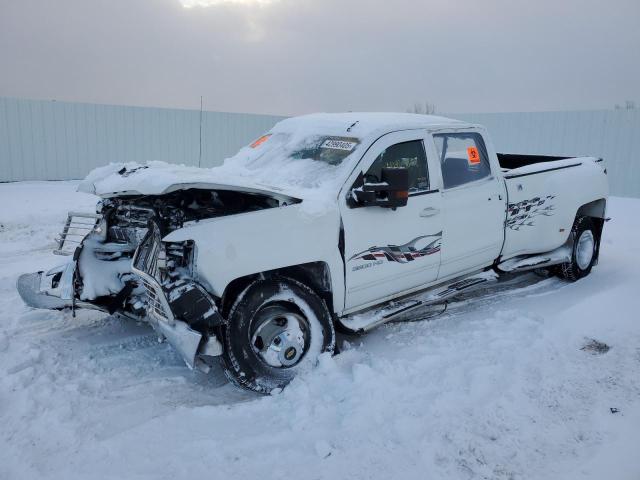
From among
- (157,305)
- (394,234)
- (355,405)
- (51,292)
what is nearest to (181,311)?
(157,305)

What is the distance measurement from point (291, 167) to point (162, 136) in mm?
14067

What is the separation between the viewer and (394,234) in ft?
14.5

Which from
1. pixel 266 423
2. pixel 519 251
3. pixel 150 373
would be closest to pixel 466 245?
pixel 519 251

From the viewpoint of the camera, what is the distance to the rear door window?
5000 mm

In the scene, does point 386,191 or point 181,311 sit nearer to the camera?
point 181,311

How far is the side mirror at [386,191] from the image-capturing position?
13.1 ft

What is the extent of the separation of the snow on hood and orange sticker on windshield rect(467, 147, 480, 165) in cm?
42

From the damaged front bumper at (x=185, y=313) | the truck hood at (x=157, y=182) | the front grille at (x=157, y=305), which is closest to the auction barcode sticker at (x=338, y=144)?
the truck hood at (x=157, y=182)

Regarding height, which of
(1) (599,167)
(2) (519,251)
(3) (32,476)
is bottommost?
(3) (32,476)

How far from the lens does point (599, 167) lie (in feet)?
22.1

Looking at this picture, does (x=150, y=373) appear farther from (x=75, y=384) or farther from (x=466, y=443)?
(x=466, y=443)

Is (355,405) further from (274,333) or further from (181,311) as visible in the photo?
(181,311)

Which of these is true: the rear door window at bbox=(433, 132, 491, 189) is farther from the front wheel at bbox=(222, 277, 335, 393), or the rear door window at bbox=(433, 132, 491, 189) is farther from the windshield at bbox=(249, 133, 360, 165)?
the front wheel at bbox=(222, 277, 335, 393)

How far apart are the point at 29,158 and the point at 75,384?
13.5 metres
